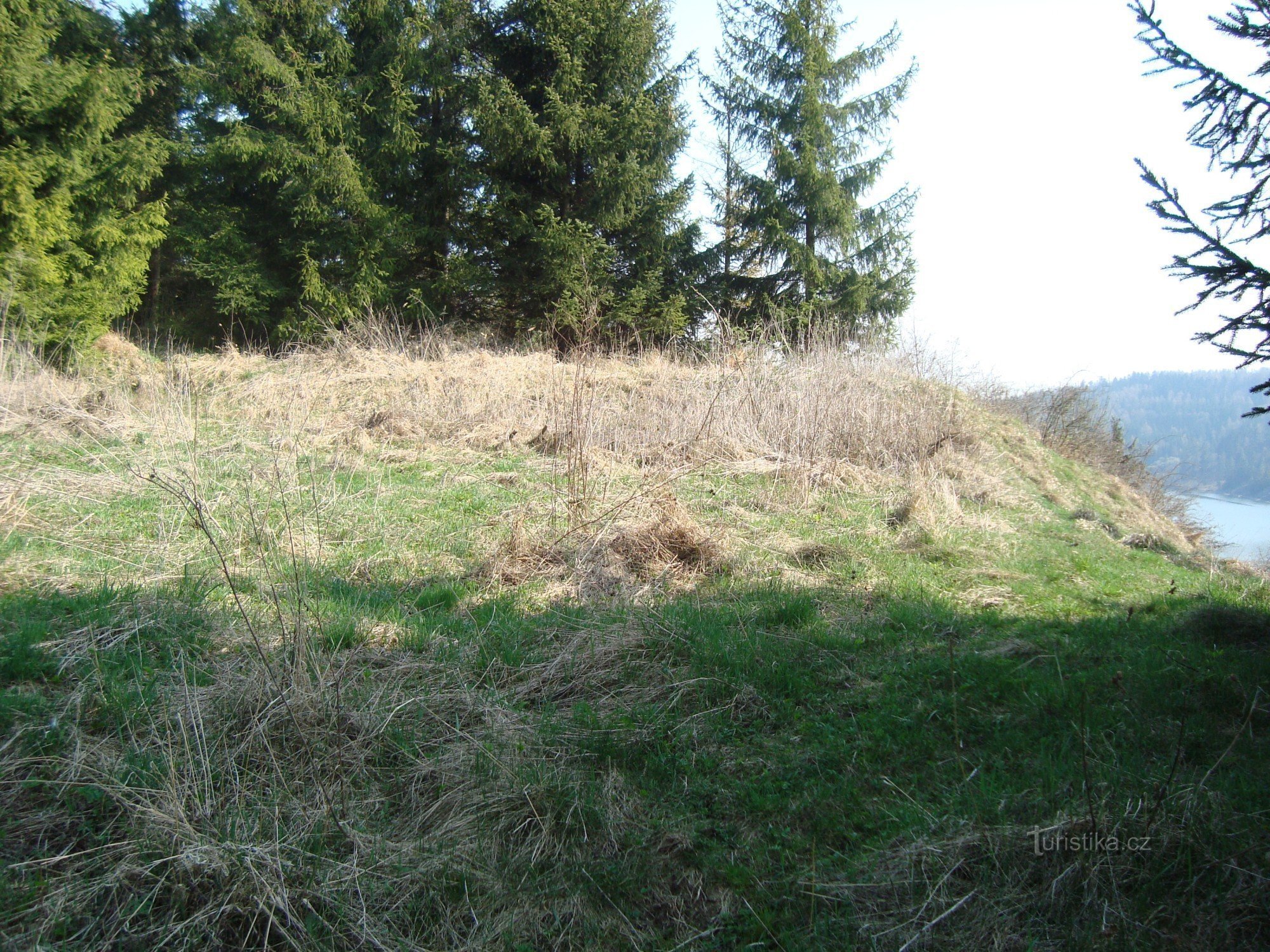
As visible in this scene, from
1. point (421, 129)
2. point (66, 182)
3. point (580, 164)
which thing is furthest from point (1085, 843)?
point (421, 129)

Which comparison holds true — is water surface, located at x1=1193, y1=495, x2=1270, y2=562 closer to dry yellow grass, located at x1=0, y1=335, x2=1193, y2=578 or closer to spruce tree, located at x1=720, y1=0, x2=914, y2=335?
dry yellow grass, located at x1=0, y1=335, x2=1193, y2=578

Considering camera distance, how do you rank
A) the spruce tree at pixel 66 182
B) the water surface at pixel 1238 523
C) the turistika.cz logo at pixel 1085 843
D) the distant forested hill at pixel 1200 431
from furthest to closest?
the distant forested hill at pixel 1200 431 → the water surface at pixel 1238 523 → the spruce tree at pixel 66 182 → the turistika.cz logo at pixel 1085 843

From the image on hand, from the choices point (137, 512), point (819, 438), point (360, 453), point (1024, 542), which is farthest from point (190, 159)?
point (1024, 542)

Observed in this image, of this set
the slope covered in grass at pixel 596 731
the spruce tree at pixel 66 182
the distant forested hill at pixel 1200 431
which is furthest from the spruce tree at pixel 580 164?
the distant forested hill at pixel 1200 431

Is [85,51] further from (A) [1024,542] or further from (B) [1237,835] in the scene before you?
(B) [1237,835]

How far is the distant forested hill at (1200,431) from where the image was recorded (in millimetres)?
23125

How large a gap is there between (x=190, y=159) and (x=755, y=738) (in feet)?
A: 61.7

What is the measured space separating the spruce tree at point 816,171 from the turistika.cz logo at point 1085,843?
16710 mm

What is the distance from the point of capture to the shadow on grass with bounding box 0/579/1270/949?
2.39 metres

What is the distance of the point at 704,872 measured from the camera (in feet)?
8.84

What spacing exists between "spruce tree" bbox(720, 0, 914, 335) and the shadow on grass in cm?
1553

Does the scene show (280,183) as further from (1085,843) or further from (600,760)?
(1085,843)

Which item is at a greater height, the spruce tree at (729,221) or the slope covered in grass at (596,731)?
the spruce tree at (729,221)

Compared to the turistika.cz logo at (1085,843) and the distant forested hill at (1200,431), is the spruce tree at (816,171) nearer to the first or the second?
the distant forested hill at (1200,431)
